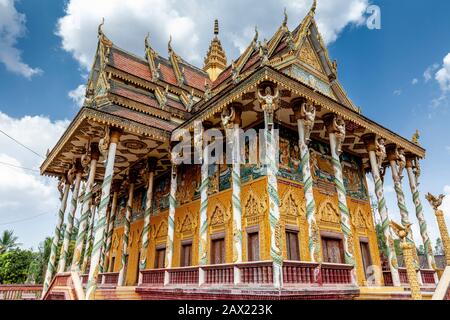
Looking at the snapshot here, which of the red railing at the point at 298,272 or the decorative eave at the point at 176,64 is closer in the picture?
the red railing at the point at 298,272

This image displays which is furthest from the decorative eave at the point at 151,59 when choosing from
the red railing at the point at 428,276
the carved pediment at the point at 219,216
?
the red railing at the point at 428,276

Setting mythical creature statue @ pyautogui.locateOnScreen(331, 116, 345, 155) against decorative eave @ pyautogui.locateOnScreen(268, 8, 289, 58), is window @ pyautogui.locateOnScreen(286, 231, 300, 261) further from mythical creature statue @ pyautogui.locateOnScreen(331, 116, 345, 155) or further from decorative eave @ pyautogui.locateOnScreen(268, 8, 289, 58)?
decorative eave @ pyautogui.locateOnScreen(268, 8, 289, 58)

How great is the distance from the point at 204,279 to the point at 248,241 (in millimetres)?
2202

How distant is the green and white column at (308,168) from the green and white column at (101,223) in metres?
6.82

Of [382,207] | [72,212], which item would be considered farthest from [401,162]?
[72,212]

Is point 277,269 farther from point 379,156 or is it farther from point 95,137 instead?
point 95,137

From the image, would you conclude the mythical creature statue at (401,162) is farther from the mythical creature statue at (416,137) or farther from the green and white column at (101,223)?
the green and white column at (101,223)

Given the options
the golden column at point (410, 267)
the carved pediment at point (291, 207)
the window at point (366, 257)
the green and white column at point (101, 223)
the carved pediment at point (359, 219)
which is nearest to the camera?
the golden column at point (410, 267)

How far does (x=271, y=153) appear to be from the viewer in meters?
8.82

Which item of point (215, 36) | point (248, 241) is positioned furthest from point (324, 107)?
point (215, 36)

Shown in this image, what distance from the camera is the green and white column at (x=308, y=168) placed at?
8625 mm

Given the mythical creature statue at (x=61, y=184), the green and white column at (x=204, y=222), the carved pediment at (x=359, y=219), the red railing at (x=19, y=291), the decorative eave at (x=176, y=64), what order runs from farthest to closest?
the decorative eave at (x=176, y=64), the mythical creature statue at (x=61, y=184), the red railing at (x=19, y=291), the carved pediment at (x=359, y=219), the green and white column at (x=204, y=222)

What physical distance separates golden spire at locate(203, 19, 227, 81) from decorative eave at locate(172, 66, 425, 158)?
12592 millimetres

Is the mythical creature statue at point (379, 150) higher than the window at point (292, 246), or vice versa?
the mythical creature statue at point (379, 150)
